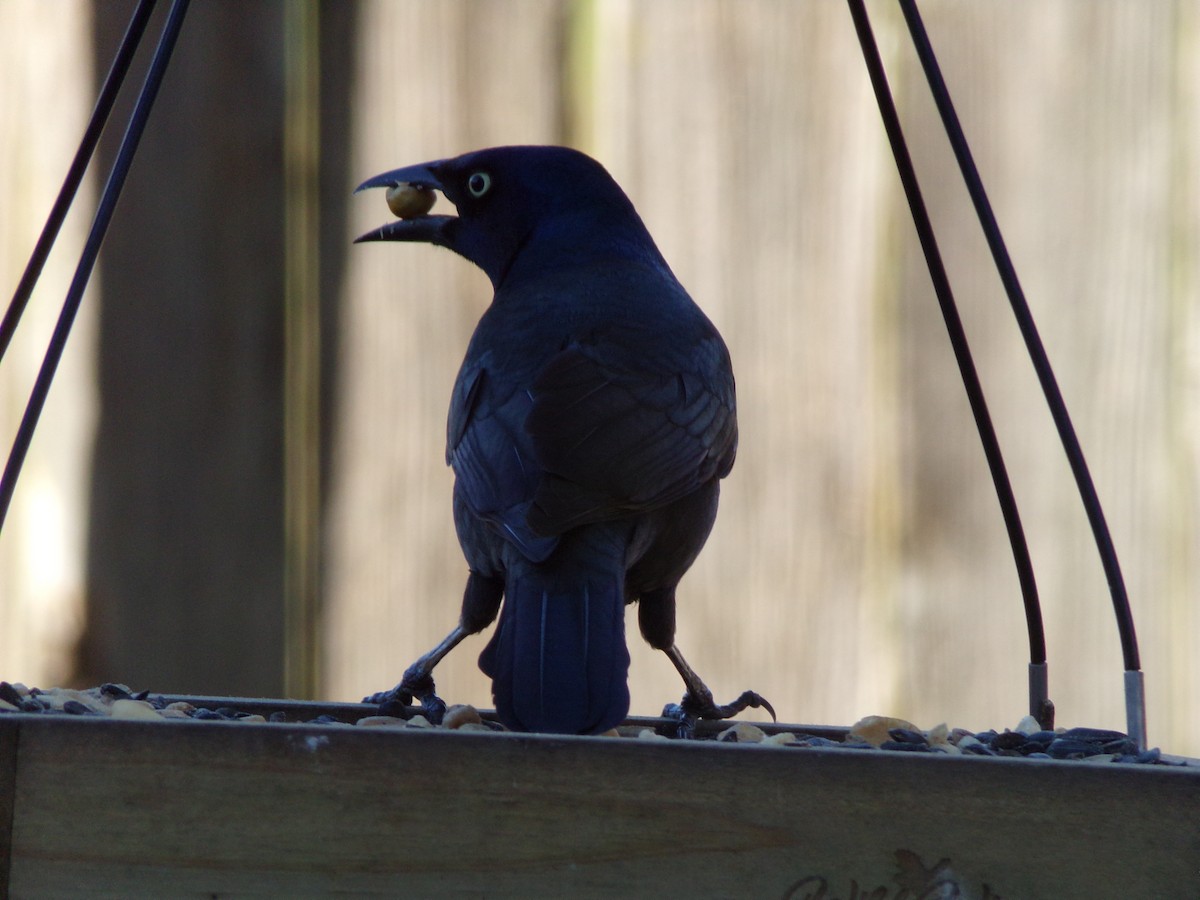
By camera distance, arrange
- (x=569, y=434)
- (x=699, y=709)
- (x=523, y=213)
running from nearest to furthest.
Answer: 1. (x=569, y=434)
2. (x=699, y=709)
3. (x=523, y=213)

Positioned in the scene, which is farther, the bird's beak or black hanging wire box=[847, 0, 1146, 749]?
the bird's beak

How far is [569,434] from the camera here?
2564mm

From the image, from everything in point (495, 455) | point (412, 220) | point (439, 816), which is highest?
point (412, 220)

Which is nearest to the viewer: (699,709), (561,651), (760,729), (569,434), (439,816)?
(439,816)

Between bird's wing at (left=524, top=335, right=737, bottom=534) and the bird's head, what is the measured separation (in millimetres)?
570

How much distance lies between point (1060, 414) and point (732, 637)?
1.23m

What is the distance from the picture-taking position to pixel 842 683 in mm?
3432

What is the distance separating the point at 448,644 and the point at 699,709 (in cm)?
50

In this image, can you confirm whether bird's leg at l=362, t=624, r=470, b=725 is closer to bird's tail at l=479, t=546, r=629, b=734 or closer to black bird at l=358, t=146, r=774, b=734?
black bird at l=358, t=146, r=774, b=734

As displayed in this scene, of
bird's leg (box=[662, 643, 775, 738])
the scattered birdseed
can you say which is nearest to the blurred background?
bird's leg (box=[662, 643, 775, 738])

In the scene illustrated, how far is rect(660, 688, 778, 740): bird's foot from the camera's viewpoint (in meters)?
2.96

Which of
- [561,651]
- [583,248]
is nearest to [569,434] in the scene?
[561,651]

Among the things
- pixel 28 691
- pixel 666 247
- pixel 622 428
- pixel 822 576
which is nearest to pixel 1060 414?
pixel 622 428

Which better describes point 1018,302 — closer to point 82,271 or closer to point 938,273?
point 938,273
